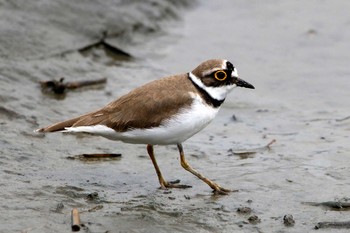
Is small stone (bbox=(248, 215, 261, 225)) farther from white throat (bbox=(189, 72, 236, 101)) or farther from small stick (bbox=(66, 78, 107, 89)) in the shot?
small stick (bbox=(66, 78, 107, 89))

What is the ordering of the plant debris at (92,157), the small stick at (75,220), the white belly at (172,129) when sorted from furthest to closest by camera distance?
the plant debris at (92,157)
the white belly at (172,129)
the small stick at (75,220)

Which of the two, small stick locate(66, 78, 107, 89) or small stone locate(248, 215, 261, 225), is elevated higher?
small stick locate(66, 78, 107, 89)

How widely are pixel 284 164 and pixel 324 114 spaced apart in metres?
2.19

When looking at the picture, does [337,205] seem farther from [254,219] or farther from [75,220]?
[75,220]

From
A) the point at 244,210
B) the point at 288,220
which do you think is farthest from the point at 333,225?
the point at 244,210

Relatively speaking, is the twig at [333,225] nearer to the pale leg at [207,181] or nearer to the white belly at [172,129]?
the pale leg at [207,181]

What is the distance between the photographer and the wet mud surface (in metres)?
6.96

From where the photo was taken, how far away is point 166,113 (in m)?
7.58

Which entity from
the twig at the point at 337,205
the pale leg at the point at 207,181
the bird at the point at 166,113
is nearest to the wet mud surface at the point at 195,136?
the twig at the point at 337,205

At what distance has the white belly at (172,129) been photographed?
24.7 ft

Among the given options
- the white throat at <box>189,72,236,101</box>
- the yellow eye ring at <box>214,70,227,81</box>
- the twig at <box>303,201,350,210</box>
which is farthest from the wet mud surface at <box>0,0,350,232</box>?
the yellow eye ring at <box>214,70,227,81</box>

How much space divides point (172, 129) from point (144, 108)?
0.38m

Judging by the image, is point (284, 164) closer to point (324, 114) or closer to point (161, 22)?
point (324, 114)

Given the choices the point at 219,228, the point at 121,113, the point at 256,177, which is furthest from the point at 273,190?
the point at 121,113
